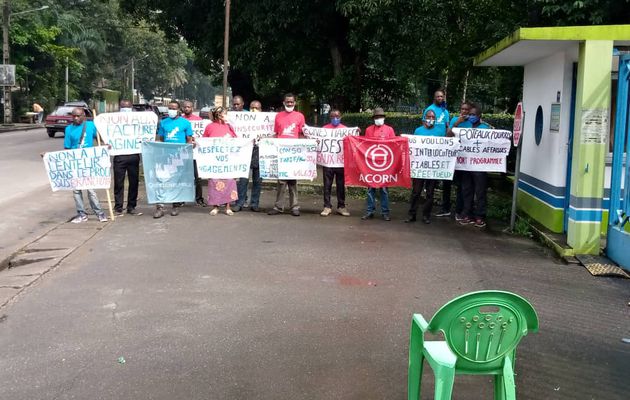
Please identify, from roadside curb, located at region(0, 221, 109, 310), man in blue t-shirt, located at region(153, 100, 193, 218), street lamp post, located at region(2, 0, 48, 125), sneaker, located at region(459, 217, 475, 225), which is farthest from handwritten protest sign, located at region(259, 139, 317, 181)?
street lamp post, located at region(2, 0, 48, 125)

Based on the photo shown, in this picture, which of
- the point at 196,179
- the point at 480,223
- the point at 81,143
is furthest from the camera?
the point at 196,179

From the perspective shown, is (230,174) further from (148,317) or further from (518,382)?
(518,382)

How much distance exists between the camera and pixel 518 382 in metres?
4.43

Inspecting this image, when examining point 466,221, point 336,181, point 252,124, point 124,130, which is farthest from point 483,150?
point 124,130

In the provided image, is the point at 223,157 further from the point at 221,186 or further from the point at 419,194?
the point at 419,194

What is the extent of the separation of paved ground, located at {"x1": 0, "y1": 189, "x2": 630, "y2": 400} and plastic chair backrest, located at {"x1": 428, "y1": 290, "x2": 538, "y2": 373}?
105 cm

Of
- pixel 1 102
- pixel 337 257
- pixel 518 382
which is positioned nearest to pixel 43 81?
pixel 1 102

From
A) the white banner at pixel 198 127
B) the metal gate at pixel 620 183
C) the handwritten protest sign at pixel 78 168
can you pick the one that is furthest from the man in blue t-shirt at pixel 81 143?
the metal gate at pixel 620 183

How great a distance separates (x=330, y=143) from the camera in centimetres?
1080

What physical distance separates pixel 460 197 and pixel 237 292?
554 centimetres

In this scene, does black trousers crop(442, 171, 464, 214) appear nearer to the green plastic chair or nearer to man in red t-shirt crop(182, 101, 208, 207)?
man in red t-shirt crop(182, 101, 208, 207)

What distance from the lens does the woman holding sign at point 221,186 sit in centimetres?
1070

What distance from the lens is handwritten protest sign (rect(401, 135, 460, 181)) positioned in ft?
34.1

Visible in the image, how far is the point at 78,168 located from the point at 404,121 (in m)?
9.25
